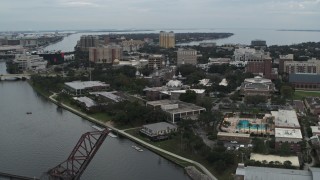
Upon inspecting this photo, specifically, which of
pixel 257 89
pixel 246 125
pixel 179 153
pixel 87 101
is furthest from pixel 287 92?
pixel 179 153

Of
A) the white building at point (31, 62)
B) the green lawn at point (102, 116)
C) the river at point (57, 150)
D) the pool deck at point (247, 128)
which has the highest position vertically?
the white building at point (31, 62)

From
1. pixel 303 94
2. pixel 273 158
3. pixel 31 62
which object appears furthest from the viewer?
pixel 31 62

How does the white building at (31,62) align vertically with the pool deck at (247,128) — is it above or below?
above

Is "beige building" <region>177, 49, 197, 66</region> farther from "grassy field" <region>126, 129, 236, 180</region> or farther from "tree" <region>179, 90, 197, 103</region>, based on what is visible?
"grassy field" <region>126, 129, 236, 180</region>

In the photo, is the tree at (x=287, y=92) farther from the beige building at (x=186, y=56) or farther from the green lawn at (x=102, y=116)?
the beige building at (x=186, y=56)

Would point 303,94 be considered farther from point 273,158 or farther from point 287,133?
point 273,158

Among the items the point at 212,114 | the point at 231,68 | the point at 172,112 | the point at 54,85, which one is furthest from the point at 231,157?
the point at 231,68

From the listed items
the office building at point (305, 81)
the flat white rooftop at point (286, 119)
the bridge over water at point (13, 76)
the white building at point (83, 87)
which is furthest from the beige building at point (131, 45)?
the flat white rooftop at point (286, 119)
